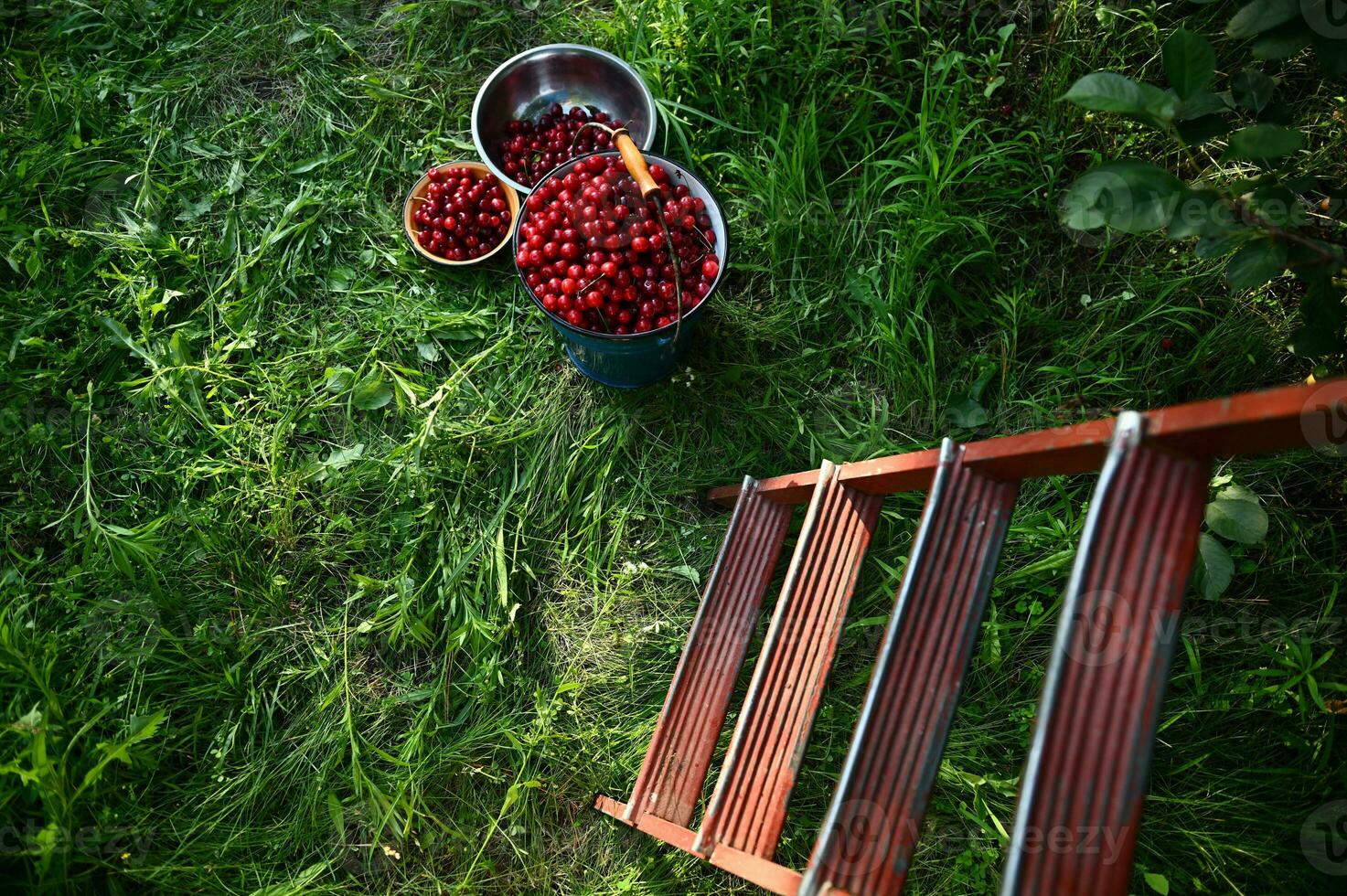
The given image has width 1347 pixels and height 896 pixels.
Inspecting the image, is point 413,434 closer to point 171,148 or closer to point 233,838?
point 233,838

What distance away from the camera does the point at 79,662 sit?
240cm

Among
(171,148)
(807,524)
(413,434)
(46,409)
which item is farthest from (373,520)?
(171,148)

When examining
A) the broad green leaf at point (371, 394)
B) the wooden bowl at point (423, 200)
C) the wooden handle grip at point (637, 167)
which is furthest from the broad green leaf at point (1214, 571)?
the broad green leaf at point (371, 394)

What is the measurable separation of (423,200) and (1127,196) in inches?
85.4

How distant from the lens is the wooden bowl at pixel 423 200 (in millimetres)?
2814

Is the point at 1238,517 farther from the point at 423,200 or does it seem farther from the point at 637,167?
the point at 423,200

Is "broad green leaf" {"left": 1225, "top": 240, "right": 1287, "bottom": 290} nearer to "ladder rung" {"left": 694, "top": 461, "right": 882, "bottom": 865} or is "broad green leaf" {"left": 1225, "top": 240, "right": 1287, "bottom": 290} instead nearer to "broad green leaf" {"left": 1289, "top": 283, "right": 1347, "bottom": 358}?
"broad green leaf" {"left": 1289, "top": 283, "right": 1347, "bottom": 358}

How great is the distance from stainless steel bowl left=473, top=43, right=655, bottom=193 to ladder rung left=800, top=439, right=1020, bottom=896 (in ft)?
5.87

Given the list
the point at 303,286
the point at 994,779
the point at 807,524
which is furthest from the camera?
the point at 303,286

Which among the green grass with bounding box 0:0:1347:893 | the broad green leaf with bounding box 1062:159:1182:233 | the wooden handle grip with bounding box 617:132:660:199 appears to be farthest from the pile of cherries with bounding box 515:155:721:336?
the broad green leaf with bounding box 1062:159:1182:233

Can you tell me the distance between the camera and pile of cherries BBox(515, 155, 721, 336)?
2377 mm

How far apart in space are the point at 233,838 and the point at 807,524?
1811 mm

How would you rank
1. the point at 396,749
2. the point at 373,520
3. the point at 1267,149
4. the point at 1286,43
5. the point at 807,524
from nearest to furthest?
the point at 1267,149
the point at 1286,43
the point at 807,524
the point at 396,749
the point at 373,520

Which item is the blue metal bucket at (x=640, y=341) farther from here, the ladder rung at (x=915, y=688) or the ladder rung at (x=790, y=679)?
the ladder rung at (x=915, y=688)
